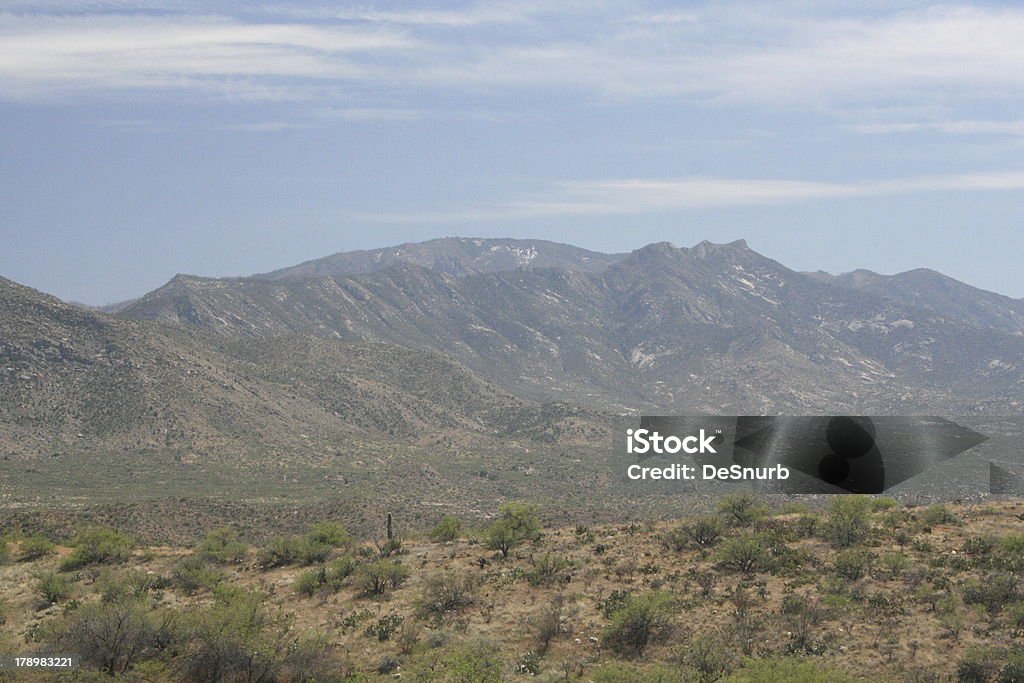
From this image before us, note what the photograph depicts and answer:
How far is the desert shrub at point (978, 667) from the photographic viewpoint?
20438 mm

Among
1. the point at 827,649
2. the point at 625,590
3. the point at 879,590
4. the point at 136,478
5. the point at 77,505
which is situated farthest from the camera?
the point at 136,478

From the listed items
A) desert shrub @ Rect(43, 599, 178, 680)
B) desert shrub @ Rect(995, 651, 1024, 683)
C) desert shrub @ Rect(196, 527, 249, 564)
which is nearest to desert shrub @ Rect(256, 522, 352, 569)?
desert shrub @ Rect(196, 527, 249, 564)

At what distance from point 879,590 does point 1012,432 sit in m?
120

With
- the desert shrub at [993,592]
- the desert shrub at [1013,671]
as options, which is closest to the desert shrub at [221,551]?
the desert shrub at [993,592]

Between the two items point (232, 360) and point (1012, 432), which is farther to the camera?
point (232, 360)

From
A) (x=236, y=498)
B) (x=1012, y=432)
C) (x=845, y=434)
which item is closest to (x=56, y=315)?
(x=236, y=498)

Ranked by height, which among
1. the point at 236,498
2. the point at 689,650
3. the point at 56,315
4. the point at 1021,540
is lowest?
the point at 236,498

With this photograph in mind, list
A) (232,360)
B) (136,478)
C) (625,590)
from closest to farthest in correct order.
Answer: (625,590) < (136,478) < (232,360)

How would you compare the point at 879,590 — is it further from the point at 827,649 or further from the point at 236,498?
the point at 236,498

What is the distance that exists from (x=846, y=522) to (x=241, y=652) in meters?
22.3

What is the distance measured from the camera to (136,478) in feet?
285

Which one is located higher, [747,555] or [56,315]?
[56,315]
